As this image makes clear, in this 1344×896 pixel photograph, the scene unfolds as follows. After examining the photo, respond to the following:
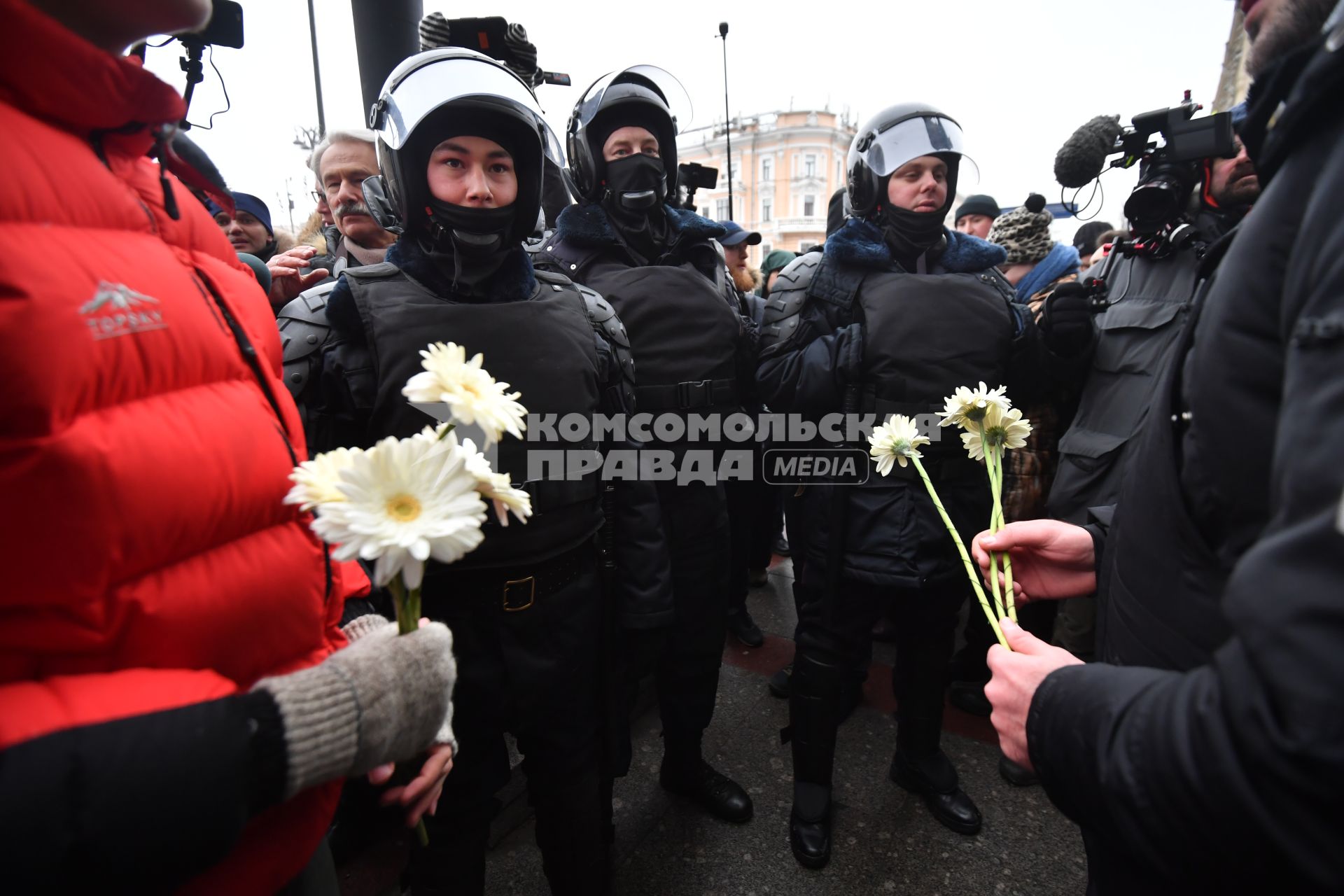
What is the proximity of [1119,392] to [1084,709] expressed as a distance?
222 cm

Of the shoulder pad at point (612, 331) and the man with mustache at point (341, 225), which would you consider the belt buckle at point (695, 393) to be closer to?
the shoulder pad at point (612, 331)

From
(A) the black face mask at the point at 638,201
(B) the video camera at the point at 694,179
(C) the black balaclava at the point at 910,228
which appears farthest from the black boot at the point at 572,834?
(B) the video camera at the point at 694,179

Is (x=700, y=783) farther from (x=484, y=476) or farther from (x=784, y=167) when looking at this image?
(x=784, y=167)

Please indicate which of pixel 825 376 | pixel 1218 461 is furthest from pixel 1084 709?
pixel 825 376

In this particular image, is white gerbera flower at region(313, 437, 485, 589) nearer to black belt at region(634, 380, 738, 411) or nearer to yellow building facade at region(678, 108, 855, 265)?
black belt at region(634, 380, 738, 411)

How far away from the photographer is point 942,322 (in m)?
2.20

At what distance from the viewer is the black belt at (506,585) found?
1.53 metres

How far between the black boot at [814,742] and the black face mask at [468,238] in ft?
5.87

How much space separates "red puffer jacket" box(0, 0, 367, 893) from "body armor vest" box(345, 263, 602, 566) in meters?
0.52

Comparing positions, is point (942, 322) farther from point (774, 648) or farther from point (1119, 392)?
point (774, 648)

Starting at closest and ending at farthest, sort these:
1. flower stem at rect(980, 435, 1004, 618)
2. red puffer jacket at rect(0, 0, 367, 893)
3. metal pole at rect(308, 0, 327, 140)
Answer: red puffer jacket at rect(0, 0, 367, 893) → flower stem at rect(980, 435, 1004, 618) → metal pole at rect(308, 0, 327, 140)

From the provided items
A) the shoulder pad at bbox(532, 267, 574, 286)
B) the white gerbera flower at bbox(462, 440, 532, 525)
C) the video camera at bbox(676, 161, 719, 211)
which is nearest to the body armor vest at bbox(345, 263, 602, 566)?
the shoulder pad at bbox(532, 267, 574, 286)

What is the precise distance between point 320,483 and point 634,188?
2002 millimetres

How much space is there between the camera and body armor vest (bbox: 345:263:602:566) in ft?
4.80
